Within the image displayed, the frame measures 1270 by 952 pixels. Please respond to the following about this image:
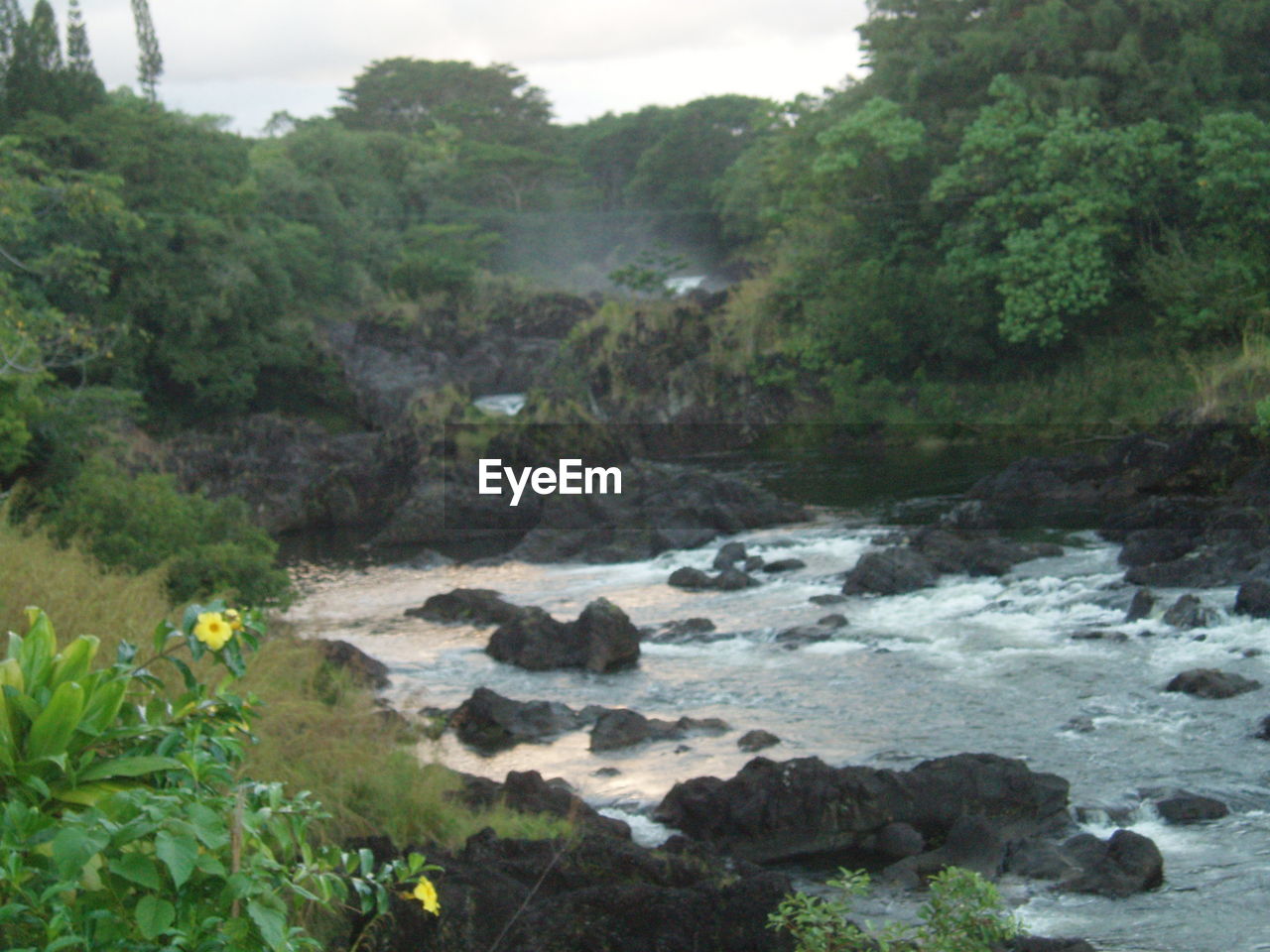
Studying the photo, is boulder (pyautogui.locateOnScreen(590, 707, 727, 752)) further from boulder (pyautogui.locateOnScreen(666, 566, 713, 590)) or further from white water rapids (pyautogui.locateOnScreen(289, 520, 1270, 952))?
boulder (pyautogui.locateOnScreen(666, 566, 713, 590))

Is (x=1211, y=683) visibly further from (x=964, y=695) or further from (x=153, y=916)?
(x=153, y=916)

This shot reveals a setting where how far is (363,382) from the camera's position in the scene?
40500 mm

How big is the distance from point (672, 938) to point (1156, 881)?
3991 mm

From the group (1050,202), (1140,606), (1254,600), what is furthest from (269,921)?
(1050,202)

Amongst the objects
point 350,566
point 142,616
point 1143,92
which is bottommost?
point 350,566

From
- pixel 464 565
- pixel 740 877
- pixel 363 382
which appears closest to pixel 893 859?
pixel 740 877

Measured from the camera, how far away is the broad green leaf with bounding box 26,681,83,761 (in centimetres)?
431

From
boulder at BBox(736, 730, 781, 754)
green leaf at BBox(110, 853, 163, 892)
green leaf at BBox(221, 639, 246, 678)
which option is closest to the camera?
green leaf at BBox(110, 853, 163, 892)

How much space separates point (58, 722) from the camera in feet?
14.2

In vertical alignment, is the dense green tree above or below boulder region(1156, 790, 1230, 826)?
above

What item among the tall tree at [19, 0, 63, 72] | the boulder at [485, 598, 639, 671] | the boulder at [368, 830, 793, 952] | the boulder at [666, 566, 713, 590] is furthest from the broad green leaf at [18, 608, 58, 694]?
the tall tree at [19, 0, 63, 72]

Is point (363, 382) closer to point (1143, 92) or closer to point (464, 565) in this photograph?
point (464, 565)

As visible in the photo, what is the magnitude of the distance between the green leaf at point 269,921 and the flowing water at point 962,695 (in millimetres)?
6106

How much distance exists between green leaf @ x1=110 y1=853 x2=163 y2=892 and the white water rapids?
6292 mm
